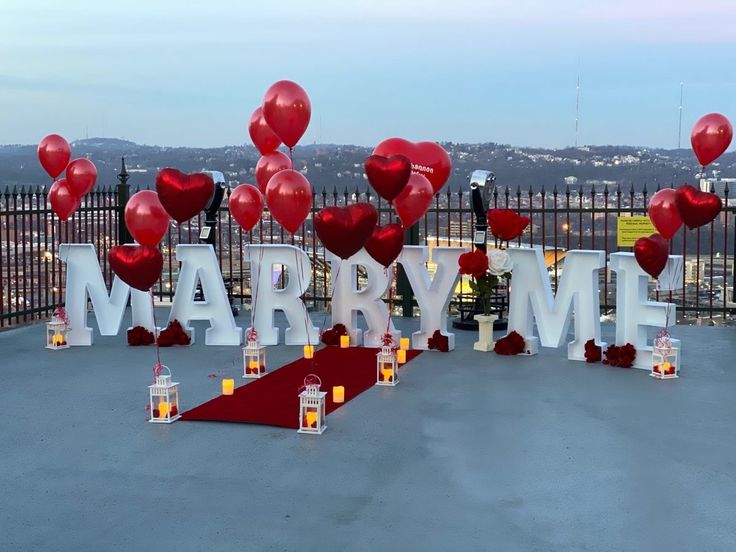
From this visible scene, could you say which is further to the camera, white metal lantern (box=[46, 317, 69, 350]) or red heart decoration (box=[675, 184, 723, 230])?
white metal lantern (box=[46, 317, 69, 350])

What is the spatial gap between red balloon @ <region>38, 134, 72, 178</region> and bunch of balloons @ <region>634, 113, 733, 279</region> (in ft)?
24.8

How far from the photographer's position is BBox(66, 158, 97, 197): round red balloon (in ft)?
35.4

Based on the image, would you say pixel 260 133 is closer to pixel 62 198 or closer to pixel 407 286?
pixel 62 198

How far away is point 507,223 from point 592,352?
1900 millimetres

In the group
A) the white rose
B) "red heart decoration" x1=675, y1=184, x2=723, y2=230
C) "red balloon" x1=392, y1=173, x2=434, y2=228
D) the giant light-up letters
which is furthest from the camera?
the white rose

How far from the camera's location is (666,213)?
8.71 metres

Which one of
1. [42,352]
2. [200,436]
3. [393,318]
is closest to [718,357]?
[393,318]

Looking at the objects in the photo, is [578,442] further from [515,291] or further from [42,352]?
[42,352]

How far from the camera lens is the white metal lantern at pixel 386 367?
831 centimetres

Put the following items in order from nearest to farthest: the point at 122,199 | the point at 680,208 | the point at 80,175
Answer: the point at 680,208, the point at 80,175, the point at 122,199

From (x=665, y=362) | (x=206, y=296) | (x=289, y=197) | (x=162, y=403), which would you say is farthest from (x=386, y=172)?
(x=665, y=362)

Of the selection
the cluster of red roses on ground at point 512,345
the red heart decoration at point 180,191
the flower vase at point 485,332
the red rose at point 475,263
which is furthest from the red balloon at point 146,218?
the cluster of red roses on ground at point 512,345

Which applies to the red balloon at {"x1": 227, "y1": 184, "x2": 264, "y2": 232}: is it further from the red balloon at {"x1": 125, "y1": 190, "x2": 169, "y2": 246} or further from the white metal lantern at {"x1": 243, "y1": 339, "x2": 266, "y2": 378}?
the white metal lantern at {"x1": 243, "y1": 339, "x2": 266, "y2": 378}

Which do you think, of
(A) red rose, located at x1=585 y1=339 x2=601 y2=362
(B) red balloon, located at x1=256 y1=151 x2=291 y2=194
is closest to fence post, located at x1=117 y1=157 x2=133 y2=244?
(B) red balloon, located at x1=256 y1=151 x2=291 y2=194
